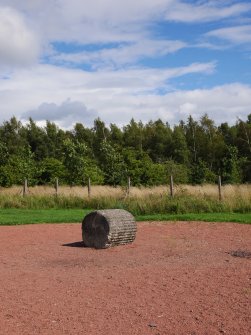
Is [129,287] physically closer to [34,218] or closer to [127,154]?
[34,218]

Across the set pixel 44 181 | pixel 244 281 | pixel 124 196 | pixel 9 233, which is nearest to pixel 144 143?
pixel 44 181

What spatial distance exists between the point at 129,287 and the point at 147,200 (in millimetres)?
13646

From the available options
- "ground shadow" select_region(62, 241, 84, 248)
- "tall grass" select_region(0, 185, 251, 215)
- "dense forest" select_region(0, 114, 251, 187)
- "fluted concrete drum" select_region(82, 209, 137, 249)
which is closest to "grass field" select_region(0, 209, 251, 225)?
"tall grass" select_region(0, 185, 251, 215)

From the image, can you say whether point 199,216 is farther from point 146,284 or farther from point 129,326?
point 129,326

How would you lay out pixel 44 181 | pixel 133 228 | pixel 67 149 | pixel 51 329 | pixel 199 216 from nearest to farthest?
pixel 51 329, pixel 133 228, pixel 199 216, pixel 67 149, pixel 44 181

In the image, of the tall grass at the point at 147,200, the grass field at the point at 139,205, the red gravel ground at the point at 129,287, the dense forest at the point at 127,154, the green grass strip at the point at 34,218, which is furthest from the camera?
the dense forest at the point at 127,154

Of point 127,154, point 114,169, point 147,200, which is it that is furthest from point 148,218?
point 127,154

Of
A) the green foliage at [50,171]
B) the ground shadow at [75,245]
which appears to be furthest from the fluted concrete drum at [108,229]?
the green foliage at [50,171]

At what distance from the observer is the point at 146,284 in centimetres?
788

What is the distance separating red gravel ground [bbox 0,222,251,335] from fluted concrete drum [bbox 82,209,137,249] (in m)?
0.29

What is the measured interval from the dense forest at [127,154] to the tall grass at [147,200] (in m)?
8.97

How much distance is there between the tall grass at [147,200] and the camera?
19.8 meters

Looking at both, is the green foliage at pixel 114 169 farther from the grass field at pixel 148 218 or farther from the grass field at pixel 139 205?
the grass field at pixel 148 218

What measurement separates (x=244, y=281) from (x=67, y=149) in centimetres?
2771
